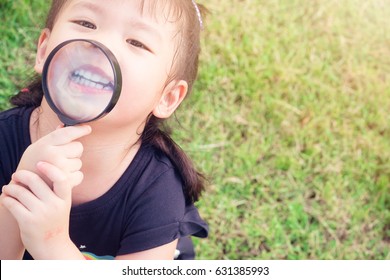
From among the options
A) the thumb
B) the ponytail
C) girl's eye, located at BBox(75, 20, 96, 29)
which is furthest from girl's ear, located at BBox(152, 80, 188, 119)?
the thumb

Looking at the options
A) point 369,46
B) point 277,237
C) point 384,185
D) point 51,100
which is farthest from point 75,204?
point 369,46

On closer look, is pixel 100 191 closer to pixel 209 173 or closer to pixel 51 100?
pixel 51 100

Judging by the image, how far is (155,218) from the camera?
1.95 m

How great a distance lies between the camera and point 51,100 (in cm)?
154

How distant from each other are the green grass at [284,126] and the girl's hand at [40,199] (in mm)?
1299

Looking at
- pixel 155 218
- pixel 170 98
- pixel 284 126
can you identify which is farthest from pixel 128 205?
pixel 284 126

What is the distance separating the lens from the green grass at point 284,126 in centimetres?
295

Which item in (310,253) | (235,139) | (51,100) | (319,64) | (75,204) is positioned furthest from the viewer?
(319,64)

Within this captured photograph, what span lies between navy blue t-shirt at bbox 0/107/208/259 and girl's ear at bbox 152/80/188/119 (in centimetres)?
17

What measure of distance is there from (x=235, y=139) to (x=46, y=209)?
169cm

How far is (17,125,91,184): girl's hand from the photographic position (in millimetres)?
1547

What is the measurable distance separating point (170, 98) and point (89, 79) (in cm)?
46

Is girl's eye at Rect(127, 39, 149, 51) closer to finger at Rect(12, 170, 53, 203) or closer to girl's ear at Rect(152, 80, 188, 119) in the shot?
girl's ear at Rect(152, 80, 188, 119)

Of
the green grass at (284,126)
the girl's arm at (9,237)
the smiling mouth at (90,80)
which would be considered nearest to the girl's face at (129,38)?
the smiling mouth at (90,80)
